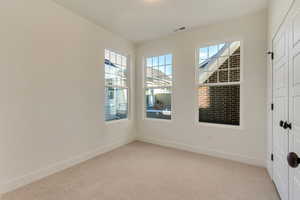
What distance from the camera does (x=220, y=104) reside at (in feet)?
10.8

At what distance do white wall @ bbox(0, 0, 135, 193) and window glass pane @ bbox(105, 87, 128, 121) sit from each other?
0.22m

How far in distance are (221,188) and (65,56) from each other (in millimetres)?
3216

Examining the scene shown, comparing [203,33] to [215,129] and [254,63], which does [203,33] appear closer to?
[254,63]

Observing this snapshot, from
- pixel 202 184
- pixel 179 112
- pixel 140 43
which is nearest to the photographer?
pixel 202 184

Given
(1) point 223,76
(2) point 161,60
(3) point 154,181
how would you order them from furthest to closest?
(2) point 161,60, (1) point 223,76, (3) point 154,181

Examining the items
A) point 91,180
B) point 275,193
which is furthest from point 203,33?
point 91,180

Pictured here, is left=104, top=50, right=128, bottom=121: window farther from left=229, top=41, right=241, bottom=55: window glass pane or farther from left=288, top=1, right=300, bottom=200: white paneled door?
left=288, top=1, right=300, bottom=200: white paneled door

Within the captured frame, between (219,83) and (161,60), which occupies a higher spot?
(161,60)

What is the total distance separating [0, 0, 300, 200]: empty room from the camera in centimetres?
196

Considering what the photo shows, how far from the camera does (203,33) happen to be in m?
3.34

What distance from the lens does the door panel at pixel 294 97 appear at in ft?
4.34

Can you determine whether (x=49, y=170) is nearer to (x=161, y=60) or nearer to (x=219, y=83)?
(x=161, y=60)

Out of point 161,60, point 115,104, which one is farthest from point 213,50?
point 115,104

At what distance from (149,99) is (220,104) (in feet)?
6.09
